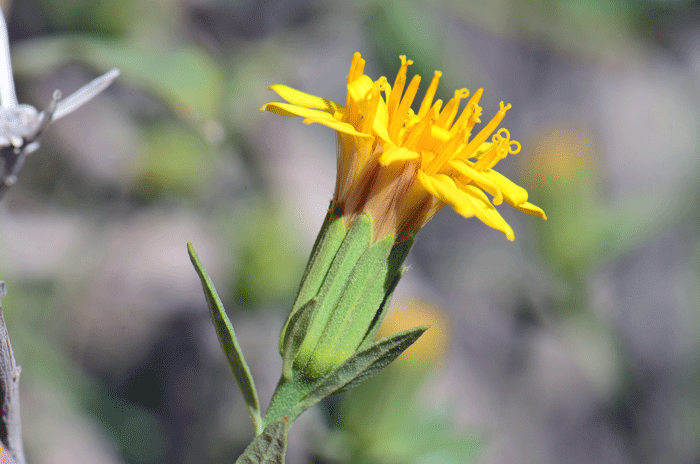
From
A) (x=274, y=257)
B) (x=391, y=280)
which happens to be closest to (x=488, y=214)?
(x=391, y=280)

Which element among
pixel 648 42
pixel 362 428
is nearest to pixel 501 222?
pixel 362 428

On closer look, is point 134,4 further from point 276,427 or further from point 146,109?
point 276,427

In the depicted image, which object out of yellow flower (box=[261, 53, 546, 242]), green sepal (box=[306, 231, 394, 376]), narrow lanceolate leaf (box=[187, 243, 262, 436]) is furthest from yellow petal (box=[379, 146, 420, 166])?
narrow lanceolate leaf (box=[187, 243, 262, 436])

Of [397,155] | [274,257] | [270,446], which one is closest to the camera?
[270,446]

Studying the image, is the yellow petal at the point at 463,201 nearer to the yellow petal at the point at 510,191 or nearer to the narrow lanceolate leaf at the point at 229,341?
the yellow petal at the point at 510,191

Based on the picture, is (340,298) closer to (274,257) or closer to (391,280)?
(391,280)

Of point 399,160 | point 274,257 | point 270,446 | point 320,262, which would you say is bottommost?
point 274,257

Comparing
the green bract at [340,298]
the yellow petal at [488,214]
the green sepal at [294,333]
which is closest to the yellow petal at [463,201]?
the yellow petal at [488,214]
